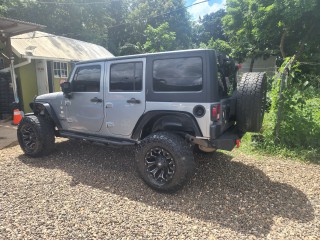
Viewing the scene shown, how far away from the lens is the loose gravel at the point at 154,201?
117 inches

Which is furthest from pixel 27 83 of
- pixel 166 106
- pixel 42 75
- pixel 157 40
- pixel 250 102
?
pixel 157 40

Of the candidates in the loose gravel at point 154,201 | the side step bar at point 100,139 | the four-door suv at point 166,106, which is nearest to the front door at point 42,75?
the loose gravel at point 154,201

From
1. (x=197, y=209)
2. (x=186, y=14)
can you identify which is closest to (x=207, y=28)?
(x=186, y=14)

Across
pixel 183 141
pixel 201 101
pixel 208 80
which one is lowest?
pixel 183 141

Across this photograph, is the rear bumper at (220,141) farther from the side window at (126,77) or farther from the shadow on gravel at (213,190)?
the side window at (126,77)

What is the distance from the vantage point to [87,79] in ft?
16.0

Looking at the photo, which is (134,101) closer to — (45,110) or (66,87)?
(66,87)

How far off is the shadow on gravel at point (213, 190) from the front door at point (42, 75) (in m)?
6.81

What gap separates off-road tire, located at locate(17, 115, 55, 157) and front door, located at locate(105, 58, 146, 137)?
1.47 meters

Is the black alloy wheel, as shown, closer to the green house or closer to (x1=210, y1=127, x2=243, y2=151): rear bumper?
(x1=210, y1=127, x2=243, y2=151): rear bumper

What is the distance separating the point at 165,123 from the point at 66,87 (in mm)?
2130

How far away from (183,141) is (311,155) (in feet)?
10.1

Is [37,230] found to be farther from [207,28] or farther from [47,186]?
[207,28]

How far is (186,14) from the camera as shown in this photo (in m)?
37.5
